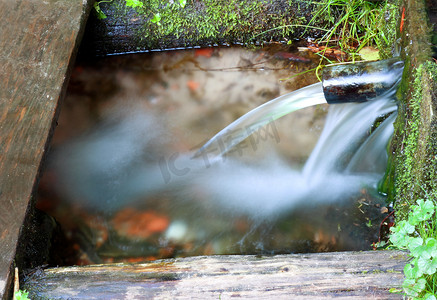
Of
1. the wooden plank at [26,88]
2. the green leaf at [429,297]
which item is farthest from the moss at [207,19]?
the green leaf at [429,297]

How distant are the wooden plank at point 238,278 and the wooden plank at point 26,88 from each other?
36 centimetres

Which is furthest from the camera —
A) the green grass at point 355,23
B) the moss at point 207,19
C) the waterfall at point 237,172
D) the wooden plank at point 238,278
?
the moss at point 207,19

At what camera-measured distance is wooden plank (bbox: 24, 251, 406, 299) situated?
1.96 metres

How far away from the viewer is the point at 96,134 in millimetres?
3557

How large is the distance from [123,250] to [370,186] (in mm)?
1770

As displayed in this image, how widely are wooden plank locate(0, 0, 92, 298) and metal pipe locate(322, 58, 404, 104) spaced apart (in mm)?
1749

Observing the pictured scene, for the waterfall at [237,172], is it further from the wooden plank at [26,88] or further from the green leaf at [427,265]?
the green leaf at [427,265]

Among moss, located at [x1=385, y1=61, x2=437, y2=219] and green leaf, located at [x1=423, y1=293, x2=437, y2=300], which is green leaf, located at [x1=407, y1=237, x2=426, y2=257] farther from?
moss, located at [x1=385, y1=61, x2=437, y2=219]

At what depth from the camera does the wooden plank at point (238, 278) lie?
1.96m

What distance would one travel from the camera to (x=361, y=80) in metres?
2.91

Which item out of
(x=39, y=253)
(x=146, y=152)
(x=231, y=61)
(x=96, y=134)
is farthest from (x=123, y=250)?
(x=231, y=61)

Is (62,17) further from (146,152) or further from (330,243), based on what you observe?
(330,243)

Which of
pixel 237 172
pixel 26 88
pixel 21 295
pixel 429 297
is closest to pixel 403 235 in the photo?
pixel 429 297

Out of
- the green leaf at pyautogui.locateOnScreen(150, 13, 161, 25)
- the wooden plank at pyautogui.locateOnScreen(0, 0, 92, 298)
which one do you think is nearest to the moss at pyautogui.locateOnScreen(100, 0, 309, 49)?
the green leaf at pyautogui.locateOnScreen(150, 13, 161, 25)
